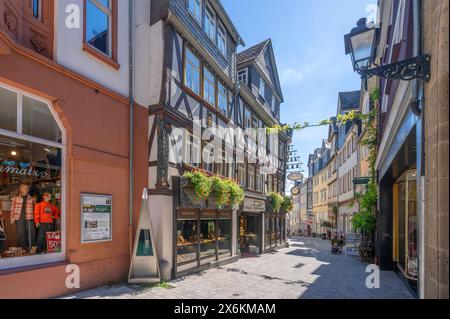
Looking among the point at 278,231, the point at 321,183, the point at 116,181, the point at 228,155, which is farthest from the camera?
the point at 321,183

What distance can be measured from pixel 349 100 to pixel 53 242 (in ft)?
95.8

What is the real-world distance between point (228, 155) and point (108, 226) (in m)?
6.36

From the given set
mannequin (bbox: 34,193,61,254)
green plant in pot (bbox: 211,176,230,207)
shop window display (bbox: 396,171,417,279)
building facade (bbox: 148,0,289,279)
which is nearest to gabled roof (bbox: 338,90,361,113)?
building facade (bbox: 148,0,289,279)

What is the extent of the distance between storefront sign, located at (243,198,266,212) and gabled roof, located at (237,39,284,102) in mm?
7563

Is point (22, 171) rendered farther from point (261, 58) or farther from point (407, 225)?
point (261, 58)

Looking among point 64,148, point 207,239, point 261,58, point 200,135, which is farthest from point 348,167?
point 64,148

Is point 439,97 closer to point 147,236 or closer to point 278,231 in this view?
point 147,236

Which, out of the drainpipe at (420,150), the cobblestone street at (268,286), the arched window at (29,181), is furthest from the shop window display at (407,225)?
the arched window at (29,181)

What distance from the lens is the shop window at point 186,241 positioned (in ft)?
29.6

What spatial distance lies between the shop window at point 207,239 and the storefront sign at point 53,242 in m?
4.60

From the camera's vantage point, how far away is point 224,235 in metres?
12.0

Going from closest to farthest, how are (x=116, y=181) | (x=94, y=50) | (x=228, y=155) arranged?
(x=94, y=50), (x=116, y=181), (x=228, y=155)

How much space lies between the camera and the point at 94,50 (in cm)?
740

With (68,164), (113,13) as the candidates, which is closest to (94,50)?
(113,13)
